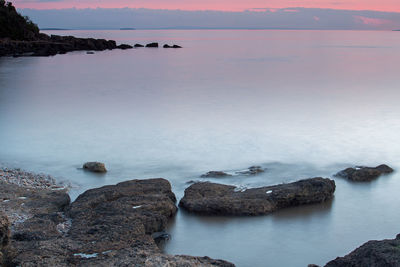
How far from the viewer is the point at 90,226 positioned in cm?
476

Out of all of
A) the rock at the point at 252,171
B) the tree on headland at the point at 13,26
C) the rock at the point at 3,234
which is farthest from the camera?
the tree on headland at the point at 13,26

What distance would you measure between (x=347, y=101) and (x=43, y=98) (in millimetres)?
9811

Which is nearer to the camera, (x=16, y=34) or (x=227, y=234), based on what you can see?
(x=227, y=234)

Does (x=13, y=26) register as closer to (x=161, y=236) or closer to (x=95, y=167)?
(x=95, y=167)

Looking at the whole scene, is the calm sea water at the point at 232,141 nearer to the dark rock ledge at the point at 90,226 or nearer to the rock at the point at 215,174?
the rock at the point at 215,174

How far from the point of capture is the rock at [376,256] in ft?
12.0

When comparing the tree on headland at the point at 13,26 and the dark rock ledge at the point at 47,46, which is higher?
the tree on headland at the point at 13,26

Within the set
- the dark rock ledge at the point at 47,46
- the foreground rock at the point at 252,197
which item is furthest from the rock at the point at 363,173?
the dark rock ledge at the point at 47,46

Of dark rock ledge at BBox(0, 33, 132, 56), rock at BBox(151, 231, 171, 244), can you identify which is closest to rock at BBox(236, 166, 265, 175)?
rock at BBox(151, 231, 171, 244)

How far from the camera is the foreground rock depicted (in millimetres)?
5824

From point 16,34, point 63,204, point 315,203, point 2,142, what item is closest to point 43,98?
point 2,142

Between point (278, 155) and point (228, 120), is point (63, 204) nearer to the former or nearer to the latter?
point (278, 155)

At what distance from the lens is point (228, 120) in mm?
12000

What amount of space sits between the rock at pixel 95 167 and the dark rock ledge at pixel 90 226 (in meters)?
0.99
